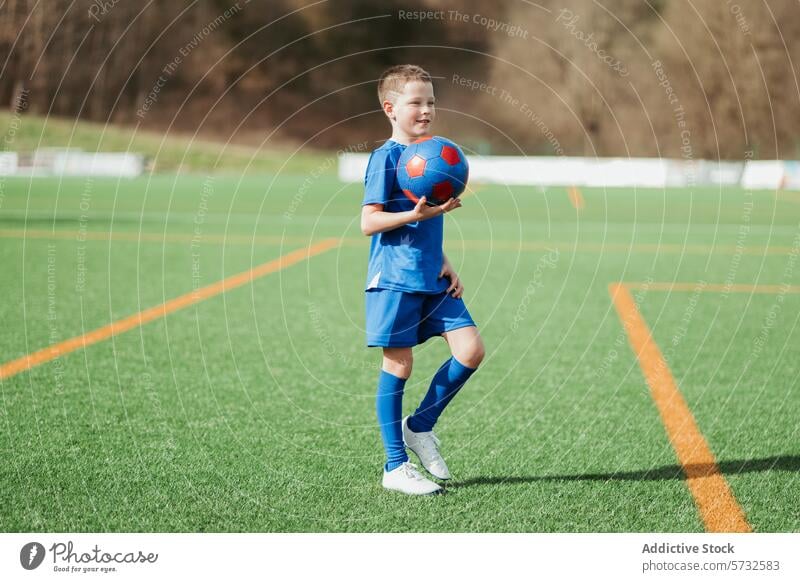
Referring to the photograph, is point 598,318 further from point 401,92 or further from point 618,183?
point 618,183

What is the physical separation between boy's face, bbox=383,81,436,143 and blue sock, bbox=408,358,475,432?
1060mm

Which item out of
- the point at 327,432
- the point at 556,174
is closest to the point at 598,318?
the point at 327,432

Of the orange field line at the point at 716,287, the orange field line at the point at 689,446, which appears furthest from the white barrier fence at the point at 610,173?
the orange field line at the point at 689,446

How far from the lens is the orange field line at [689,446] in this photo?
412cm

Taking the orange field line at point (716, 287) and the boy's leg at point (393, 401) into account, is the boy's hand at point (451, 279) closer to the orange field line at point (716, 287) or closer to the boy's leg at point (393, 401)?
the boy's leg at point (393, 401)

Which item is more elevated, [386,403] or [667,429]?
[386,403]

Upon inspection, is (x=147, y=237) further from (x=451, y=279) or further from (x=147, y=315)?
(x=451, y=279)

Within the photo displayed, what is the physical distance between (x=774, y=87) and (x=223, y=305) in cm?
4718

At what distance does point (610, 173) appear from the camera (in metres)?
41.9

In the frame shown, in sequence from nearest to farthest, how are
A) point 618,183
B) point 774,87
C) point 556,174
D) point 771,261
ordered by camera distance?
1. point 771,261
2. point 556,174
3. point 618,183
4. point 774,87

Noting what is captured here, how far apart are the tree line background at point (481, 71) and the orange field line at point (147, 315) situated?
31.6 m

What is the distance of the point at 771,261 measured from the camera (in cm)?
1513

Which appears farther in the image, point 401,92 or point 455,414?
point 455,414
